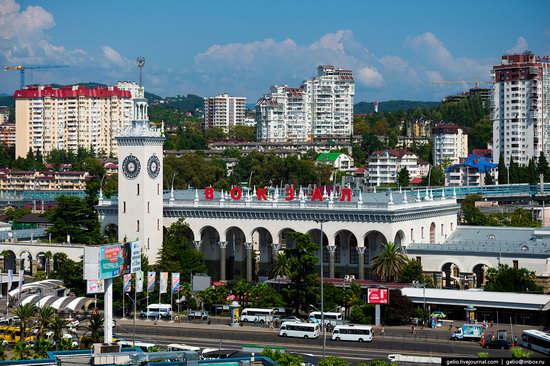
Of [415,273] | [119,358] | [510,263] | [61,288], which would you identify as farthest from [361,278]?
[119,358]

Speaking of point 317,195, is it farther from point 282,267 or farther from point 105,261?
point 105,261

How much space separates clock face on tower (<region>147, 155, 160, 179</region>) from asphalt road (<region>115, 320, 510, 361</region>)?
19.5 metres

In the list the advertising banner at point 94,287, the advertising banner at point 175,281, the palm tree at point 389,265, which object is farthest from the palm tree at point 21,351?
the palm tree at point 389,265

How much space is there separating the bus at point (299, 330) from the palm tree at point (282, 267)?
12.2 meters

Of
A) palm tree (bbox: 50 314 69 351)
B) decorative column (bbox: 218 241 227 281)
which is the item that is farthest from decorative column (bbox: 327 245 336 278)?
palm tree (bbox: 50 314 69 351)

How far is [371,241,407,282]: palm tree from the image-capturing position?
88.3 metres

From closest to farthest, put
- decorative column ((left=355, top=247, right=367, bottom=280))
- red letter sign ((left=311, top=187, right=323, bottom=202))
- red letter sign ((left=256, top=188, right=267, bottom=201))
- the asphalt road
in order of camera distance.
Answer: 1. the asphalt road
2. decorative column ((left=355, top=247, right=367, bottom=280))
3. red letter sign ((left=311, top=187, right=323, bottom=202))
4. red letter sign ((left=256, top=188, right=267, bottom=201))

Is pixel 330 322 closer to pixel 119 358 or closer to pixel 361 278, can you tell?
pixel 361 278

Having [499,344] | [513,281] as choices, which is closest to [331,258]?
[513,281]

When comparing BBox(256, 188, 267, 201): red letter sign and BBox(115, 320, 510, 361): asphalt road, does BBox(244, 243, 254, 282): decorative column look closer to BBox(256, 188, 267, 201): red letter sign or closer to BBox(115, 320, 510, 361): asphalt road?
BBox(256, 188, 267, 201): red letter sign

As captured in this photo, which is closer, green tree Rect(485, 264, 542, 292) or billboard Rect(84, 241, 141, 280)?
billboard Rect(84, 241, 141, 280)

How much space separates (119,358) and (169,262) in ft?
155

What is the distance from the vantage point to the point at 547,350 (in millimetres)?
62750

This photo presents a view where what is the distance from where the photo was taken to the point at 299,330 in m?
75.6
